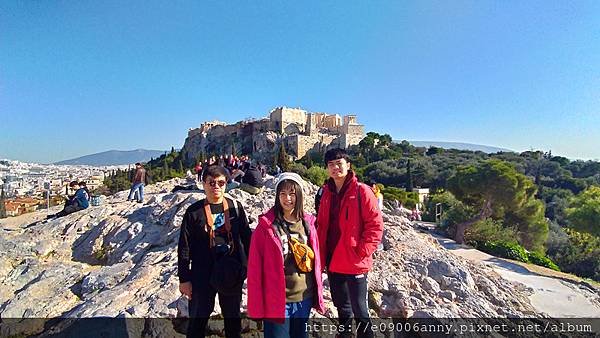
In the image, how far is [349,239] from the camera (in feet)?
9.45

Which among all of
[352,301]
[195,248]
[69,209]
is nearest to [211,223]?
[195,248]

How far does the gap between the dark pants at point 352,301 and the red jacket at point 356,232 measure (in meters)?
0.09

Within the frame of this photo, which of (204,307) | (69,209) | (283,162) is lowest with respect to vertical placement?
(69,209)

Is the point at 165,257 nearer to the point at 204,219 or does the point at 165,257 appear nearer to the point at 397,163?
the point at 204,219

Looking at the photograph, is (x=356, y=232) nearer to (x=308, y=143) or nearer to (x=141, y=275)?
(x=141, y=275)

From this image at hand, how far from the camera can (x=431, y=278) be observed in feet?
17.4

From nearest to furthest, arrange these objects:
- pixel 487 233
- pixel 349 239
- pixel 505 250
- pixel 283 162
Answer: pixel 349 239, pixel 505 250, pixel 487 233, pixel 283 162

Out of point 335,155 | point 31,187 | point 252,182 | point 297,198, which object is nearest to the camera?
point 297,198

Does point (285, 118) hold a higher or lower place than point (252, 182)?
higher

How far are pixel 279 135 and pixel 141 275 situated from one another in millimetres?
54781

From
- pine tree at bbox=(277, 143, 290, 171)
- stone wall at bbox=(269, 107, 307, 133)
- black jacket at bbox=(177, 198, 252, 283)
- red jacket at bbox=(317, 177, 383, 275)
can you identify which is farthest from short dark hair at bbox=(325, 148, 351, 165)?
stone wall at bbox=(269, 107, 307, 133)

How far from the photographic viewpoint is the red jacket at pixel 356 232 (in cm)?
285

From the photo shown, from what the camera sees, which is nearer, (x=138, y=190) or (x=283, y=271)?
(x=283, y=271)

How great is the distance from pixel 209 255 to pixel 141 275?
8.21 ft
